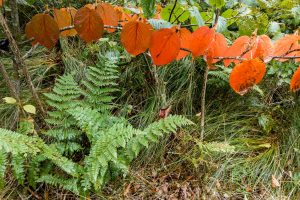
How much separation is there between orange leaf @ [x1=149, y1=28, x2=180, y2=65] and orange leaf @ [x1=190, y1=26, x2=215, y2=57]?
134 mm

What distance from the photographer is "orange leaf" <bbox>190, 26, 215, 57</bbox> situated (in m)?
1.35

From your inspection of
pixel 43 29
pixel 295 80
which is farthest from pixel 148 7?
pixel 295 80

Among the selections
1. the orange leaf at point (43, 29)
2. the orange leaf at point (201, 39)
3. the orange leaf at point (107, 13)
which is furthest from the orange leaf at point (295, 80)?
the orange leaf at point (43, 29)

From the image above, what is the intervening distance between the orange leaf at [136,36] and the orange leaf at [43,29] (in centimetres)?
30

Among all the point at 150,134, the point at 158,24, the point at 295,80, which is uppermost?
the point at 158,24

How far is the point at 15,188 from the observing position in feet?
6.27

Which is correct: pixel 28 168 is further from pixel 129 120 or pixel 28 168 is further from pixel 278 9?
pixel 278 9

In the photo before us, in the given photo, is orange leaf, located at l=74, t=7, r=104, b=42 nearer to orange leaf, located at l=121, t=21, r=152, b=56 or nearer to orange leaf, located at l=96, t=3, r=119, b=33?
orange leaf, located at l=121, t=21, r=152, b=56

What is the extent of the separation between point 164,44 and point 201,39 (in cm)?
19

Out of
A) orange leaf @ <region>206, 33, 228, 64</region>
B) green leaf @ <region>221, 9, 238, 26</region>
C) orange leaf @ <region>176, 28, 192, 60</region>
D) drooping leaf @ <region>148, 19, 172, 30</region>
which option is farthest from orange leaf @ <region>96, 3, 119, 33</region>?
green leaf @ <region>221, 9, 238, 26</region>

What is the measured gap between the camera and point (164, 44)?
1.26 meters

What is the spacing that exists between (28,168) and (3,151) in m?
0.20

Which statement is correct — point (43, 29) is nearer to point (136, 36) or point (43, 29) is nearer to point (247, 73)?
point (136, 36)

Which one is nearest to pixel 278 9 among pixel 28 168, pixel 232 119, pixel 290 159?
pixel 232 119
